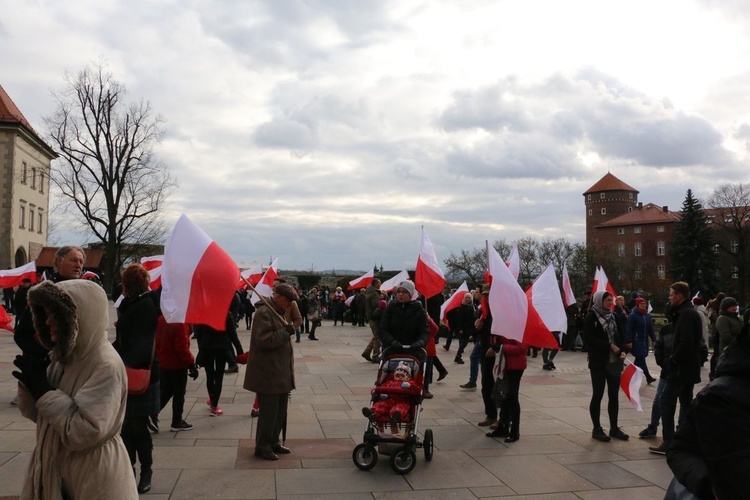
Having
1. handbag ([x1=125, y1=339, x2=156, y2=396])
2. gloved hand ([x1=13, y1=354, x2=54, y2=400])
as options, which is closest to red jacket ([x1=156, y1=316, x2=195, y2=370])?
handbag ([x1=125, y1=339, x2=156, y2=396])

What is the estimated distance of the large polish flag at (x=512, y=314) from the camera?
7953 mm

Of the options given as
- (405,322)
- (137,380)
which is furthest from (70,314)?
(405,322)

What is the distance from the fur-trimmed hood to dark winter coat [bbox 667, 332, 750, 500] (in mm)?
2532

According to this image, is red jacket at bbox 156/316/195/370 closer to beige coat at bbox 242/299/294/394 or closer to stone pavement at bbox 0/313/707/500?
stone pavement at bbox 0/313/707/500

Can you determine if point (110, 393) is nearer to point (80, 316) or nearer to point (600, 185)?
point (80, 316)

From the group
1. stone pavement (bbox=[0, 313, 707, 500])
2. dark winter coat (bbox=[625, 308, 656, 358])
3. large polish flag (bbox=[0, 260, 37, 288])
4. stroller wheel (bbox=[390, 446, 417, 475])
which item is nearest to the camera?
stone pavement (bbox=[0, 313, 707, 500])

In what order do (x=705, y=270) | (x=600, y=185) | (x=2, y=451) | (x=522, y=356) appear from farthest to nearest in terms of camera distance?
(x=600, y=185) → (x=705, y=270) → (x=522, y=356) → (x=2, y=451)

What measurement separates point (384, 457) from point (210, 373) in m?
3.24

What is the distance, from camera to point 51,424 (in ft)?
9.23

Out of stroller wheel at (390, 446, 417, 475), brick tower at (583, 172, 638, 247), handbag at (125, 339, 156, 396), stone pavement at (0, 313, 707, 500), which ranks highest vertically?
brick tower at (583, 172, 638, 247)

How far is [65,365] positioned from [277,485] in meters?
3.29

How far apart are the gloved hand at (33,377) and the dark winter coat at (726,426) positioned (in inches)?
105

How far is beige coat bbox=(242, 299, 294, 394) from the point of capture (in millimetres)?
6629

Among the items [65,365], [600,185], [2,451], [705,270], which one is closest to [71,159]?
[2,451]
